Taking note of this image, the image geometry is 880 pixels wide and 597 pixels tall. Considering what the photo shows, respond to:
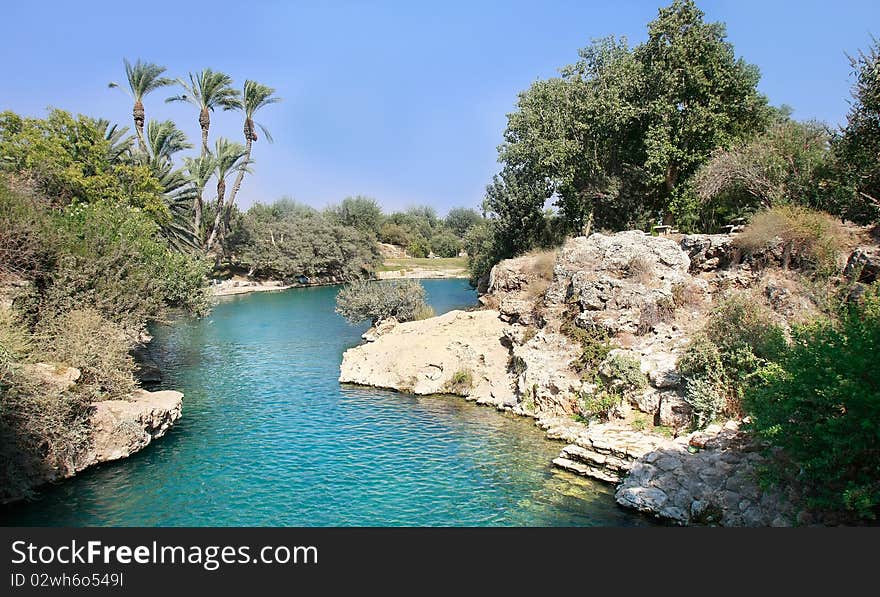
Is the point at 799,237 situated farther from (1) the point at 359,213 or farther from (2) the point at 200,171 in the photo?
(1) the point at 359,213

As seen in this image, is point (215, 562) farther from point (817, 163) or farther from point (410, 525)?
point (817, 163)

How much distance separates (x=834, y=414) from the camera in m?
8.87

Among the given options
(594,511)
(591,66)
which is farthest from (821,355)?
(591,66)

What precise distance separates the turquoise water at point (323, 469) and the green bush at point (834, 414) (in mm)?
3411

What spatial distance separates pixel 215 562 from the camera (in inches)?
298

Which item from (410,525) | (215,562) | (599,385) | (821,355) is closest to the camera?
(215,562)

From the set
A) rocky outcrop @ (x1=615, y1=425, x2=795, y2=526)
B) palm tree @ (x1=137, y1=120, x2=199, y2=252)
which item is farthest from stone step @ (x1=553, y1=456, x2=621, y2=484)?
palm tree @ (x1=137, y1=120, x2=199, y2=252)

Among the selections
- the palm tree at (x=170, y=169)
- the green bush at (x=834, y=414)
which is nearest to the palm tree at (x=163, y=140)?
the palm tree at (x=170, y=169)

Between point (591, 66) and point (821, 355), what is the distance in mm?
29414

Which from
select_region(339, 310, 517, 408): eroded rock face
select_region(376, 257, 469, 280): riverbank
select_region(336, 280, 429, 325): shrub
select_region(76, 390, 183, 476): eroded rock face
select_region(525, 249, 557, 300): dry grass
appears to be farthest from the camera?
select_region(376, 257, 469, 280): riverbank

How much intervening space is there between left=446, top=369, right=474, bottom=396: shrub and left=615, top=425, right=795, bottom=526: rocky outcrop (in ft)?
28.1

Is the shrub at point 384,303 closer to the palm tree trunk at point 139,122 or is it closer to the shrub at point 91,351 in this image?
the shrub at point 91,351

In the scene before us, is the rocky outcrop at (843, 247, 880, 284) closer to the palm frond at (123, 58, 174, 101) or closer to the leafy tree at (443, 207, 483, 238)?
the palm frond at (123, 58, 174, 101)

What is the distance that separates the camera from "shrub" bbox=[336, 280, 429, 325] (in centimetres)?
3120
